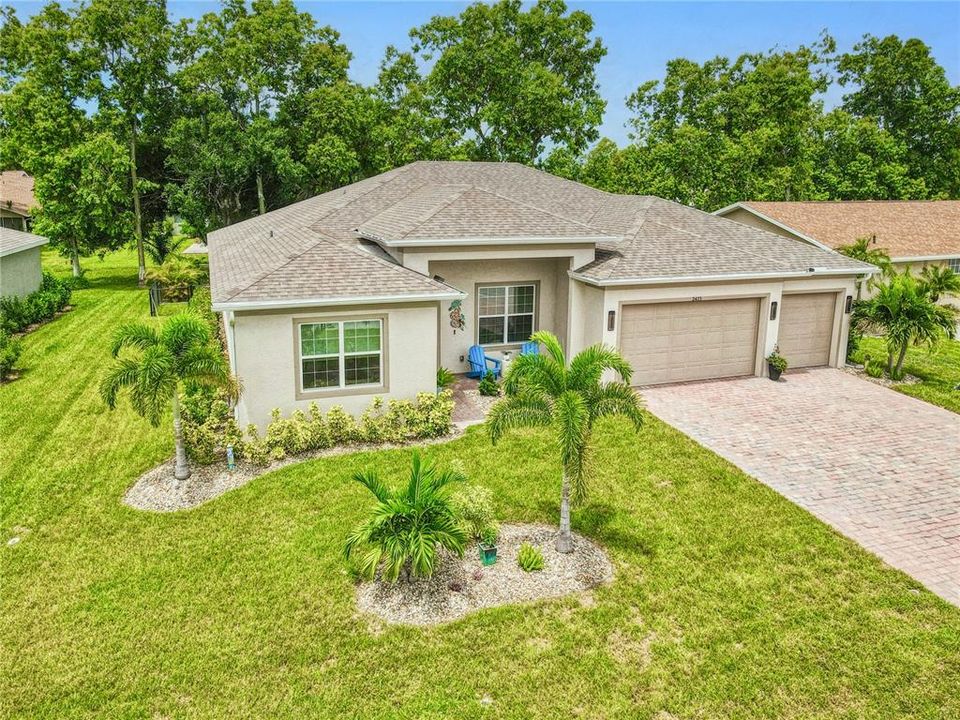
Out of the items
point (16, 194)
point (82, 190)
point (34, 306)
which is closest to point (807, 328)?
point (34, 306)

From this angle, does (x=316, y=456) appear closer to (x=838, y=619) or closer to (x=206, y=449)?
(x=206, y=449)

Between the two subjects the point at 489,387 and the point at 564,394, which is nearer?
the point at 564,394

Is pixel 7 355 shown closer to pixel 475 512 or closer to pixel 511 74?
pixel 475 512

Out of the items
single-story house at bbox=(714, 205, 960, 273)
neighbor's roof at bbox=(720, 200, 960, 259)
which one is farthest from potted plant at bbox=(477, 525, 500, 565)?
neighbor's roof at bbox=(720, 200, 960, 259)

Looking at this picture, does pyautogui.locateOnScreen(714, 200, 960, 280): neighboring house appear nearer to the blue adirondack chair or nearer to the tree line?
the tree line

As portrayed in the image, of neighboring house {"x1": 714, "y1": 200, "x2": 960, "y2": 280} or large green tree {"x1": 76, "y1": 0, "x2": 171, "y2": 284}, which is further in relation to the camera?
large green tree {"x1": 76, "y1": 0, "x2": 171, "y2": 284}

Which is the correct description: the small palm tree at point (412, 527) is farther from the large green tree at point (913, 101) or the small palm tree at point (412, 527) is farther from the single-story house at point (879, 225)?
the large green tree at point (913, 101)
